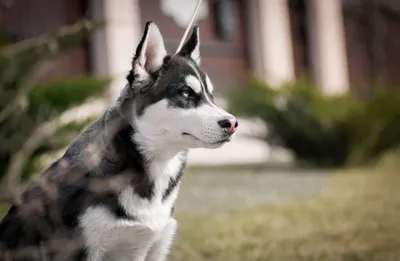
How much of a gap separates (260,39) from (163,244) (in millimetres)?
5343

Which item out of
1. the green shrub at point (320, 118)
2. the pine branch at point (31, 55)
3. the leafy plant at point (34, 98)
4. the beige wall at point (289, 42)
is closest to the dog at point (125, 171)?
the leafy plant at point (34, 98)

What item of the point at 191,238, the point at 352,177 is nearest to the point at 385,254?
the point at 191,238

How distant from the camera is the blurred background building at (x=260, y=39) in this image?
13.9 feet

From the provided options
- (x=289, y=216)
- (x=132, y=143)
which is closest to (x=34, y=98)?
(x=289, y=216)

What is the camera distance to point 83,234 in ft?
2.79

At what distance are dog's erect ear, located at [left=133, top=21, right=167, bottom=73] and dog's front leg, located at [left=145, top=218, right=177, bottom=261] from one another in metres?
0.21

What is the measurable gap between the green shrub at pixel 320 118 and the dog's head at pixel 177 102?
3427mm

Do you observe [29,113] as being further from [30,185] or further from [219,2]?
[219,2]

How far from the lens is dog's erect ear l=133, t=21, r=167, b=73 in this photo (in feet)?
2.39

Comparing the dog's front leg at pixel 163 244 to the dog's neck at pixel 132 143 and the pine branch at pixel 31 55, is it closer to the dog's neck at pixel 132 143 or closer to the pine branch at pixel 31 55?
the dog's neck at pixel 132 143

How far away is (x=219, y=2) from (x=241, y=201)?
Result: 9.63 ft

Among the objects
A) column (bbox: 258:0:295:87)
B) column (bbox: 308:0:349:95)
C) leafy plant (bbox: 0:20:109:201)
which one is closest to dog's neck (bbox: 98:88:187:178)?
leafy plant (bbox: 0:20:109:201)

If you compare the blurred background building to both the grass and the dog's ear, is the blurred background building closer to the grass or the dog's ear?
the grass

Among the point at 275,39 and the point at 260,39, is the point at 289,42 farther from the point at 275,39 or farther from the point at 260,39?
the point at 260,39
